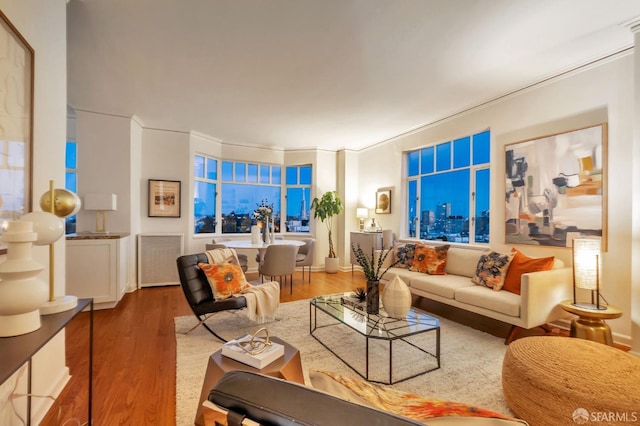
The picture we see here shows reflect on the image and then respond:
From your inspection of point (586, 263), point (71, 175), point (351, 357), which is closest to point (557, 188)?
point (586, 263)

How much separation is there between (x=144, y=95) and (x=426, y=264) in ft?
14.6

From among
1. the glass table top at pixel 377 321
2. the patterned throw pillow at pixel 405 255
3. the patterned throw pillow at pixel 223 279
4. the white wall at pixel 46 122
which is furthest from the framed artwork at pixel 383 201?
the white wall at pixel 46 122

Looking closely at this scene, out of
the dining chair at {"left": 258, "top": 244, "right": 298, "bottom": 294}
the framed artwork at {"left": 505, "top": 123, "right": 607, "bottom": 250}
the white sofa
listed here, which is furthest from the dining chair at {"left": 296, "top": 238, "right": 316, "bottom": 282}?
the framed artwork at {"left": 505, "top": 123, "right": 607, "bottom": 250}

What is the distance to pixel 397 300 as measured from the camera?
2.48 metres

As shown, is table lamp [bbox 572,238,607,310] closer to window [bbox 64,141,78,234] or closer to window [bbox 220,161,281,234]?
window [bbox 220,161,281,234]

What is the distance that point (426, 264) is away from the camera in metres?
4.02

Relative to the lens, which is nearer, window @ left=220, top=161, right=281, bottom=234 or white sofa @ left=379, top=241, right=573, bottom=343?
white sofa @ left=379, top=241, right=573, bottom=343

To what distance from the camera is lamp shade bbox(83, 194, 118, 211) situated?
427 cm

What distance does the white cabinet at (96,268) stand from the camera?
12.4 ft

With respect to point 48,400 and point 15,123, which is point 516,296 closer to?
point 48,400

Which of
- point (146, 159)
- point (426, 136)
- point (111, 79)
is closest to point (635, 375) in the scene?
point (426, 136)

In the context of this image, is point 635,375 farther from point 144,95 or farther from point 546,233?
point 144,95

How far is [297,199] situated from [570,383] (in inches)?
233

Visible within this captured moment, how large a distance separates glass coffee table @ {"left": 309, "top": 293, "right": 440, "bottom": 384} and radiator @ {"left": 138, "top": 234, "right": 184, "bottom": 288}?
328cm
